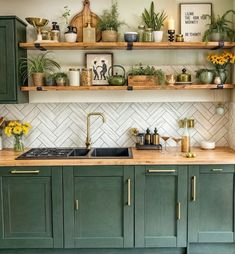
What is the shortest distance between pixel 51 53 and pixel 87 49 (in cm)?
38

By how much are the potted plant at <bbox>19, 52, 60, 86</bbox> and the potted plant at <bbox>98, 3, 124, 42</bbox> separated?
60 centimetres

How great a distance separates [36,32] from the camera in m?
3.41

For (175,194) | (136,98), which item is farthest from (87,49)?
(175,194)

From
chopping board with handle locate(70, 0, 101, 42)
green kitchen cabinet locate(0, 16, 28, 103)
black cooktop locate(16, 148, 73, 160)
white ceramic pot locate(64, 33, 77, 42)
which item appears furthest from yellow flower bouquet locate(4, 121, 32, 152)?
chopping board with handle locate(70, 0, 101, 42)

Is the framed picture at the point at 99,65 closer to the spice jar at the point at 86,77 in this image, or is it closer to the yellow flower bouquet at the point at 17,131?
the spice jar at the point at 86,77

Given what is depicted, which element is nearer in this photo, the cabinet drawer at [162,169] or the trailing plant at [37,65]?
the cabinet drawer at [162,169]

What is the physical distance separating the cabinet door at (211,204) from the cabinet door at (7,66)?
1.82 m

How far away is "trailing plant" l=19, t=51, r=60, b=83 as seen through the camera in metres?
3.30

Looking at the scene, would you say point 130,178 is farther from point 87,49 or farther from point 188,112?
point 87,49

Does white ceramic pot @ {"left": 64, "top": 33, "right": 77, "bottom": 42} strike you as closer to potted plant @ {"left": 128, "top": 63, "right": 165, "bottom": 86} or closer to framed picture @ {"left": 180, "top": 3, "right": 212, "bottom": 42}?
potted plant @ {"left": 128, "top": 63, "right": 165, "bottom": 86}

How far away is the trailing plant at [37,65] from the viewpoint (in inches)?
130

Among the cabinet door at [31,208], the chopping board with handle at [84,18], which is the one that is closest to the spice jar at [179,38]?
the chopping board with handle at [84,18]

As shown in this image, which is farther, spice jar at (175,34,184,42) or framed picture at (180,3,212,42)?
framed picture at (180,3,212,42)

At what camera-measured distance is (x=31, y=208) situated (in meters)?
2.91
